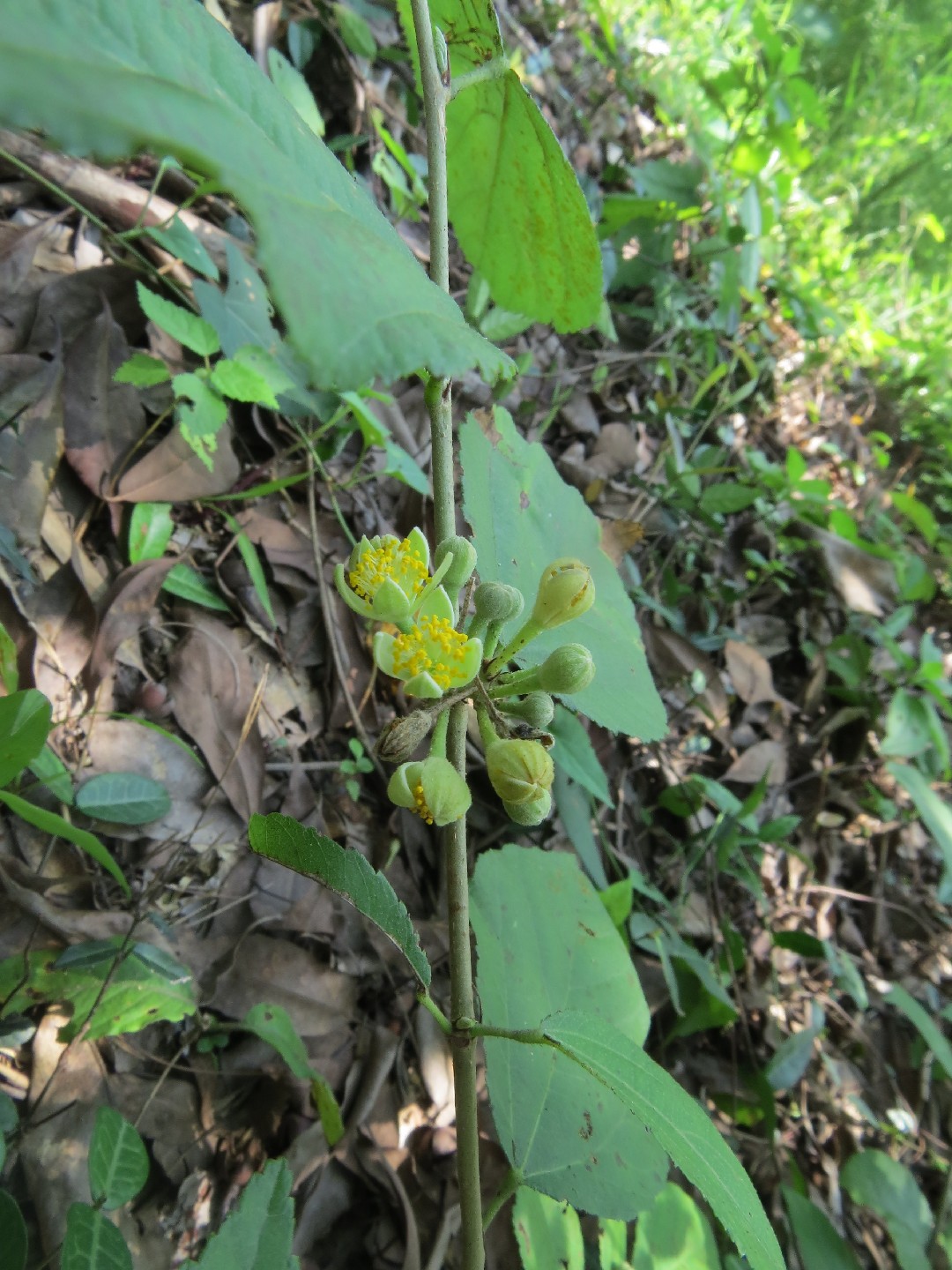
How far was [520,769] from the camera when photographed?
3.23 feet

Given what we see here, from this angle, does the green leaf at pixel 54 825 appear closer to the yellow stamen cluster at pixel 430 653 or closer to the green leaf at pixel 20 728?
the green leaf at pixel 20 728

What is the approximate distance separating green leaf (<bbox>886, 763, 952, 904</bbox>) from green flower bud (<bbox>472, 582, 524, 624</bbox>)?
Result: 8.78ft

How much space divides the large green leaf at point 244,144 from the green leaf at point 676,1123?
0.69 metres

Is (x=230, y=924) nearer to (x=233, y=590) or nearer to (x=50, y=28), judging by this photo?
(x=233, y=590)

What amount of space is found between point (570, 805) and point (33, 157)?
7.08 feet

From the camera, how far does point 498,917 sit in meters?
1.38

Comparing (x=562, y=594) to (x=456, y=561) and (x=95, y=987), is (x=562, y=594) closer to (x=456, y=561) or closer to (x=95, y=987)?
(x=456, y=561)

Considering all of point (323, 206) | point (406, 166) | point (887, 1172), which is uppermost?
point (323, 206)

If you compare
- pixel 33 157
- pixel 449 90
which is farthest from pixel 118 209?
pixel 449 90

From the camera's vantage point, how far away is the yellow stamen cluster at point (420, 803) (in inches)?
37.7

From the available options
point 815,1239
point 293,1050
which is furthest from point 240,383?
point 815,1239

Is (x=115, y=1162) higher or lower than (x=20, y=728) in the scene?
lower

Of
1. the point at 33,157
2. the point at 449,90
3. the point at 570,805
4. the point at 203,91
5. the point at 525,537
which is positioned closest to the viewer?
the point at 203,91

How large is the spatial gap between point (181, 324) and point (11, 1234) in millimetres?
1732
